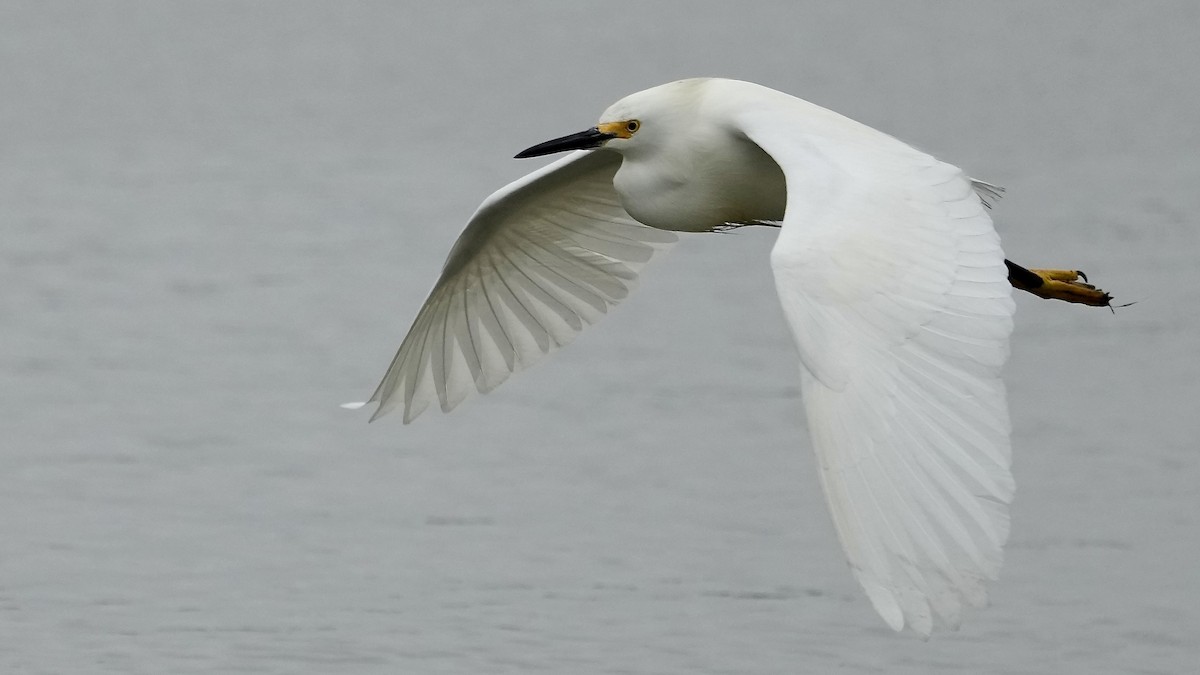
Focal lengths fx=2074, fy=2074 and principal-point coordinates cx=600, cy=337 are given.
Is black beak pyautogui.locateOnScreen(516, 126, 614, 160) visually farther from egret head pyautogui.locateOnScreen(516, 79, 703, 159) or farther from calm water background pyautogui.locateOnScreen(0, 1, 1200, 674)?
calm water background pyautogui.locateOnScreen(0, 1, 1200, 674)

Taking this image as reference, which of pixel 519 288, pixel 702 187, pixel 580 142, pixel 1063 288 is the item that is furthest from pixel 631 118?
pixel 1063 288

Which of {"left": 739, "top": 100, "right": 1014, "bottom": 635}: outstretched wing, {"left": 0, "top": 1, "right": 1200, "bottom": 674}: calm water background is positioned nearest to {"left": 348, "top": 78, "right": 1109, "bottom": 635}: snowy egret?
{"left": 739, "top": 100, "right": 1014, "bottom": 635}: outstretched wing

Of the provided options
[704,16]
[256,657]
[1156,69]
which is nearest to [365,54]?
[704,16]

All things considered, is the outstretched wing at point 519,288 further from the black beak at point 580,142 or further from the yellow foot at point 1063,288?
the yellow foot at point 1063,288

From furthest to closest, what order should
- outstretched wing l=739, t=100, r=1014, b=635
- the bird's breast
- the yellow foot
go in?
1. the yellow foot
2. the bird's breast
3. outstretched wing l=739, t=100, r=1014, b=635

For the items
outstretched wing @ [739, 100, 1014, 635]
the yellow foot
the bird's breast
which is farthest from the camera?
the yellow foot

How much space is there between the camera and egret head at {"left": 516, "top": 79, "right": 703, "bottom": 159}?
5.82m

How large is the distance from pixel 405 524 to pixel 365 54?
10894 mm

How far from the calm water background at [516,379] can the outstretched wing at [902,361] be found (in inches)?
77.8

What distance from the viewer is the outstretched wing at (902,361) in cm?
389

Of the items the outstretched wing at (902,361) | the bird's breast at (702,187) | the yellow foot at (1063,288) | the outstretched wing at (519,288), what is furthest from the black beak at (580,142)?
the yellow foot at (1063,288)

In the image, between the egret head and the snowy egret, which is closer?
the snowy egret

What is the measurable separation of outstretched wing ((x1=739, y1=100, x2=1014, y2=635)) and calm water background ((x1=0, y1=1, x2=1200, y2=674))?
198 centimetres

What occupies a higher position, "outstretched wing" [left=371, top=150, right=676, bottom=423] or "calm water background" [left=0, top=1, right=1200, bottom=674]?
"outstretched wing" [left=371, top=150, right=676, bottom=423]
